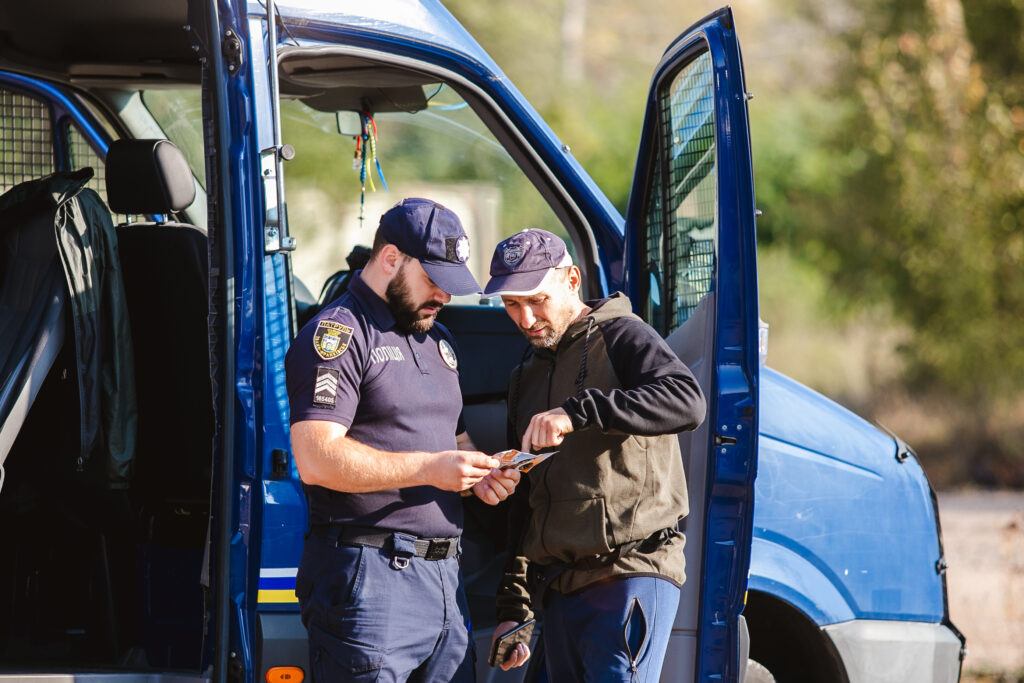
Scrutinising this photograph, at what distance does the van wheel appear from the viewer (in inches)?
131

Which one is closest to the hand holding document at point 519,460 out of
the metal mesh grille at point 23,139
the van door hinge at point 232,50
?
the van door hinge at point 232,50

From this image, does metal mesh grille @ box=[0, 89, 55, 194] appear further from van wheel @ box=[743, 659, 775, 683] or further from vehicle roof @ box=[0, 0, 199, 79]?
van wheel @ box=[743, 659, 775, 683]

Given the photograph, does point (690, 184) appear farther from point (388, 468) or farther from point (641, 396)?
point (388, 468)

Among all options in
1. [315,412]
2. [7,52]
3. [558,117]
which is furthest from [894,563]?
[558,117]

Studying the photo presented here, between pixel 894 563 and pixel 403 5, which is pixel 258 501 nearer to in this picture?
pixel 403 5

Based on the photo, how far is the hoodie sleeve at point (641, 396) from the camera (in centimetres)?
255

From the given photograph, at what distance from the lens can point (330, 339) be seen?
103 inches

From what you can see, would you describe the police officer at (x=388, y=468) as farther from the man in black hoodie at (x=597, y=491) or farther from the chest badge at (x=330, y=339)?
the man in black hoodie at (x=597, y=491)

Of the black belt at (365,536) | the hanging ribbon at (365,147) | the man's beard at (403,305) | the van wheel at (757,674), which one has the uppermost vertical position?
the hanging ribbon at (365,147)

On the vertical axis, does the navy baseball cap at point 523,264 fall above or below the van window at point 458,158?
below

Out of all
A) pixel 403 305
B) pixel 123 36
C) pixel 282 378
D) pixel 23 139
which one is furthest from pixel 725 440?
pixel 23 139

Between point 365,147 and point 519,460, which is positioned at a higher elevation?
point 365,147

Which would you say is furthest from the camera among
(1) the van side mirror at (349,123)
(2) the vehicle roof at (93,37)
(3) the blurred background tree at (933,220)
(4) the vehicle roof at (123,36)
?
(3) the blurred background tree at (933,220)

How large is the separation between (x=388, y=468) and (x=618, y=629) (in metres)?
0.69
